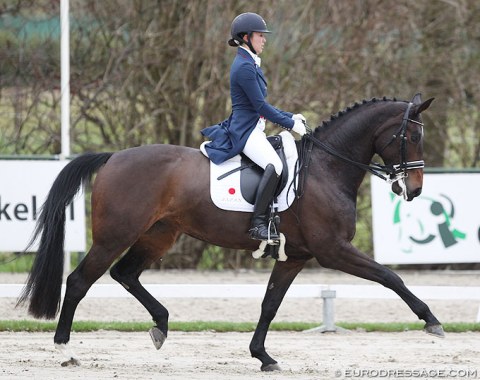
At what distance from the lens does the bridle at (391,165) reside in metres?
7.37

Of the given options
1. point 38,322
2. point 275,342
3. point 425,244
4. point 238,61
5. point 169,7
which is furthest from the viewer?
point 169,7

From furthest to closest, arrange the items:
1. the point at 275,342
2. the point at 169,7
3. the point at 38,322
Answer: the point at 169,7, the point at 38,322, the point at 275,342

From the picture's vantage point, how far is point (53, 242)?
7.61m

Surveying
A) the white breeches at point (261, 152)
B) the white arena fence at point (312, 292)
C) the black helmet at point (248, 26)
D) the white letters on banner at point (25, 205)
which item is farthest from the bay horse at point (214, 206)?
the white letters on banner at point (25, 205)

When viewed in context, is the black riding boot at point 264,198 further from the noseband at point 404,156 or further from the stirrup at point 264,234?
the noseband at point 404,156

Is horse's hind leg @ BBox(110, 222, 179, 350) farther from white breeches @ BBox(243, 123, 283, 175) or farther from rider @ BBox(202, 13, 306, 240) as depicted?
white breeches @ BBox(243, 123, 283, 175)

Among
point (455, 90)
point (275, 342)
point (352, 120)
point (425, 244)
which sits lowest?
point (275, 342)

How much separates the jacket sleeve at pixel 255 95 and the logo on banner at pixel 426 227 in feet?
15.1

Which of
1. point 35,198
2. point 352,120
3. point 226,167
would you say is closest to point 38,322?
point 35,198

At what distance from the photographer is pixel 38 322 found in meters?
9.90

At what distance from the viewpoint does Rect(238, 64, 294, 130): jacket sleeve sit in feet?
24.1

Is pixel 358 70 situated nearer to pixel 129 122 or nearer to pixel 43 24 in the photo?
pixel 129 122

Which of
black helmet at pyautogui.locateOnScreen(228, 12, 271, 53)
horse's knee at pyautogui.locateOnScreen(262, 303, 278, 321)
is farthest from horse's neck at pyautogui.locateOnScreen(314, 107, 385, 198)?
horse's knee at pyautogui.locateOnScreen(262, 303, 278, 321)

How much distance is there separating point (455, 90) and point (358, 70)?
1.58m
